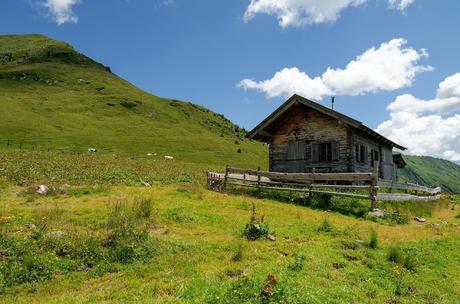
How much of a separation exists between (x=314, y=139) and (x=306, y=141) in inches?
28.7

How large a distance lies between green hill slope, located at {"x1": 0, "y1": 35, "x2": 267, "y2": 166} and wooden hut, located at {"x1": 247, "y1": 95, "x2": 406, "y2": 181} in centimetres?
3235

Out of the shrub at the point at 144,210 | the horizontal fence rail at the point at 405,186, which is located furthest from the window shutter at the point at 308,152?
the shrub at the point at 144,210

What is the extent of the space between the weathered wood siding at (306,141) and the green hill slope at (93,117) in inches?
1269

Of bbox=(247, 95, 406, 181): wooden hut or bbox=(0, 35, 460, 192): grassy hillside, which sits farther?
bbox=(0, 35, 460, 192): grassy hillside

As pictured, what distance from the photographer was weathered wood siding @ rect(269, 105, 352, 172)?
26406 mm

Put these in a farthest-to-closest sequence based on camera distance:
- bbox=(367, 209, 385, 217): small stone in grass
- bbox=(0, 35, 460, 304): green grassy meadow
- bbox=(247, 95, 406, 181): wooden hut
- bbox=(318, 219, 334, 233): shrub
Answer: bbox=(247, 95, 406, 181): wooden hut → bbox=(367, 209, 385, 217): small stone in grass → bbox=(318, 219, 334, 233): shrub → bbox=(0, 35, 460, 304): green grassy meadow

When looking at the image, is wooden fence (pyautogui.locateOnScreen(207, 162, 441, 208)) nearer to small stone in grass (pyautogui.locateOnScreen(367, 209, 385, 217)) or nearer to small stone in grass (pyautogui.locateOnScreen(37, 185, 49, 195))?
small stone in grass (pyautogui.locateOnScreen(367, 209, 385, 217))

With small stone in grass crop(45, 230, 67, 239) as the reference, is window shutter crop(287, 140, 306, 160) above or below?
above

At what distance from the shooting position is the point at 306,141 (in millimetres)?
28219

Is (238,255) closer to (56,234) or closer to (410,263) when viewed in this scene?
(410,263)

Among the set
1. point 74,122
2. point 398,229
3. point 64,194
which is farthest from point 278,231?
point 74,122

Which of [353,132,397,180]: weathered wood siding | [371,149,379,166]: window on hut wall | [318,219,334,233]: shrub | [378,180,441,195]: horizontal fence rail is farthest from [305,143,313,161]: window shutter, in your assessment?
[318,219,334,233]: shrub

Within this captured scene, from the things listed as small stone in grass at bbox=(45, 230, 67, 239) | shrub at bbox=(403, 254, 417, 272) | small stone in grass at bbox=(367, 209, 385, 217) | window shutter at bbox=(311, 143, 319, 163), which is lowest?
shrub at bbox=(403, 254, 417, 272)

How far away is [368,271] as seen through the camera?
343 inches
